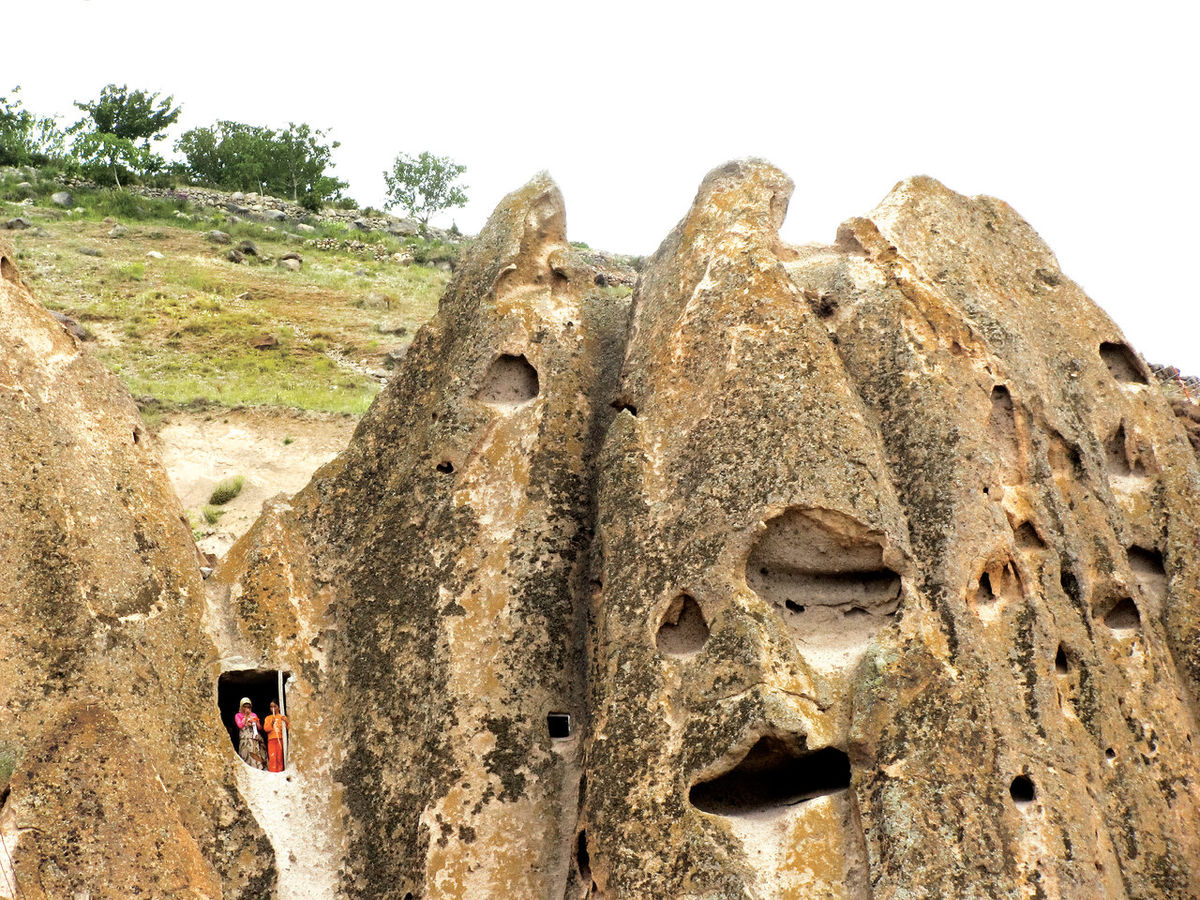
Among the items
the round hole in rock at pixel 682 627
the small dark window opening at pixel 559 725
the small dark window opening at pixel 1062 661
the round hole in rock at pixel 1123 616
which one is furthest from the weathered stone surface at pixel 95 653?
the round hole in rock at pixel 1123 616

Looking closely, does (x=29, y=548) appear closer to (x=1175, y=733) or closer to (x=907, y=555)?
(x=907, y=555)

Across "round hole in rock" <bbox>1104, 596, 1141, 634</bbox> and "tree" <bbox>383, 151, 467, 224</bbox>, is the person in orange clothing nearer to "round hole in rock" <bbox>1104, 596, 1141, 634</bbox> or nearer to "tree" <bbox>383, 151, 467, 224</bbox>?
"round hole in rock" <bbox>1104, 596, 1141, 634</bbox>

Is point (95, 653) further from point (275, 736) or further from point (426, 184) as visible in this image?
point (426, 184)

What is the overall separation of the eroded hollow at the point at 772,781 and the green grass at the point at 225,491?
36.2 feet

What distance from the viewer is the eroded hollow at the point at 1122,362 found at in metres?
16.4

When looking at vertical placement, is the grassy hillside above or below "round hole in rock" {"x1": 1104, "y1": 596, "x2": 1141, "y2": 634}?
above

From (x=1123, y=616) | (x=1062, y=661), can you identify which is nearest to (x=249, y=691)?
(x=1062, y=661)

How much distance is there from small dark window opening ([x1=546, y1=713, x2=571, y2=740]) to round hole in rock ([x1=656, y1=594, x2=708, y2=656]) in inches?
52.4

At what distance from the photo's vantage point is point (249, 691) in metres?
13.9

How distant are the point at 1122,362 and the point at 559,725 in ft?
26.1

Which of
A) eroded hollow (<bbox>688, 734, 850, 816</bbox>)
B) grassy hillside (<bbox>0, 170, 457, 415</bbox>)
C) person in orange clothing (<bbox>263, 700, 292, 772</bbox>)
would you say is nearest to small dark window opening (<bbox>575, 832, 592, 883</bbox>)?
eroded hollow (<bbox>688, 734, 850, 816</bbox>)

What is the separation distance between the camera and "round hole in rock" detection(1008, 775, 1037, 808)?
36.3ft

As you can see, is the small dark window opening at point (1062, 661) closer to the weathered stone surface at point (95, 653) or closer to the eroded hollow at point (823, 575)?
the eroded hollow at point (823, 575)

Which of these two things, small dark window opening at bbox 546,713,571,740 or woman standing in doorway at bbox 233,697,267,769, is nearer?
small dark window opening at bbox 546,713,571,740
